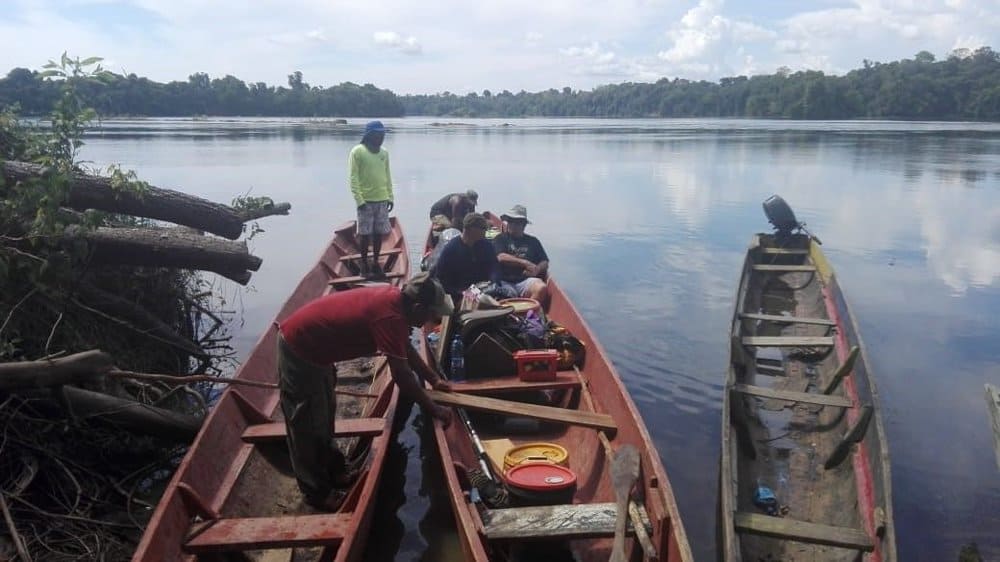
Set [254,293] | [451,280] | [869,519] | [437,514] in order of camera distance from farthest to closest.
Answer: [254,293]
[451,280]
[437,514]
[869,519]

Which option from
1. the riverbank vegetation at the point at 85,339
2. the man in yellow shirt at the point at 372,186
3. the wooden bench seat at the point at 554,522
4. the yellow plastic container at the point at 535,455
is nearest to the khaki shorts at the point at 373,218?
the man in yellow shirt at the point at 372,186

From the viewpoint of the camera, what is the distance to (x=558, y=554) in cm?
497

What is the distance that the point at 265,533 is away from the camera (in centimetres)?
409

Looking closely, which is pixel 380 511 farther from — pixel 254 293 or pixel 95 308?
pixel 254 293

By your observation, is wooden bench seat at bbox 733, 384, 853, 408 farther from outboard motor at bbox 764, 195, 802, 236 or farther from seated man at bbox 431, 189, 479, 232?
outboard motor at bbox 764, 195, 802, 236

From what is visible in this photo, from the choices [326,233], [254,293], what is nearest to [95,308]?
[254,293]

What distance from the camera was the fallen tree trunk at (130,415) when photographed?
200 inches

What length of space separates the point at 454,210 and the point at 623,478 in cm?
625

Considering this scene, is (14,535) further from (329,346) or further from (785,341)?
(785,341)

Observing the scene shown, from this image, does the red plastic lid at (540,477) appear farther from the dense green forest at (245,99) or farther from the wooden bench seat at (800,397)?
the dense green forest at (245,99)

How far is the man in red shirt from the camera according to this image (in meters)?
4.30

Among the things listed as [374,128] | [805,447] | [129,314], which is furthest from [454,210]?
[805,447]

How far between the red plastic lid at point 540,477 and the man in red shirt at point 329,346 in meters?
0.82

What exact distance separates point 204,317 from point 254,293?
1.76 meters
